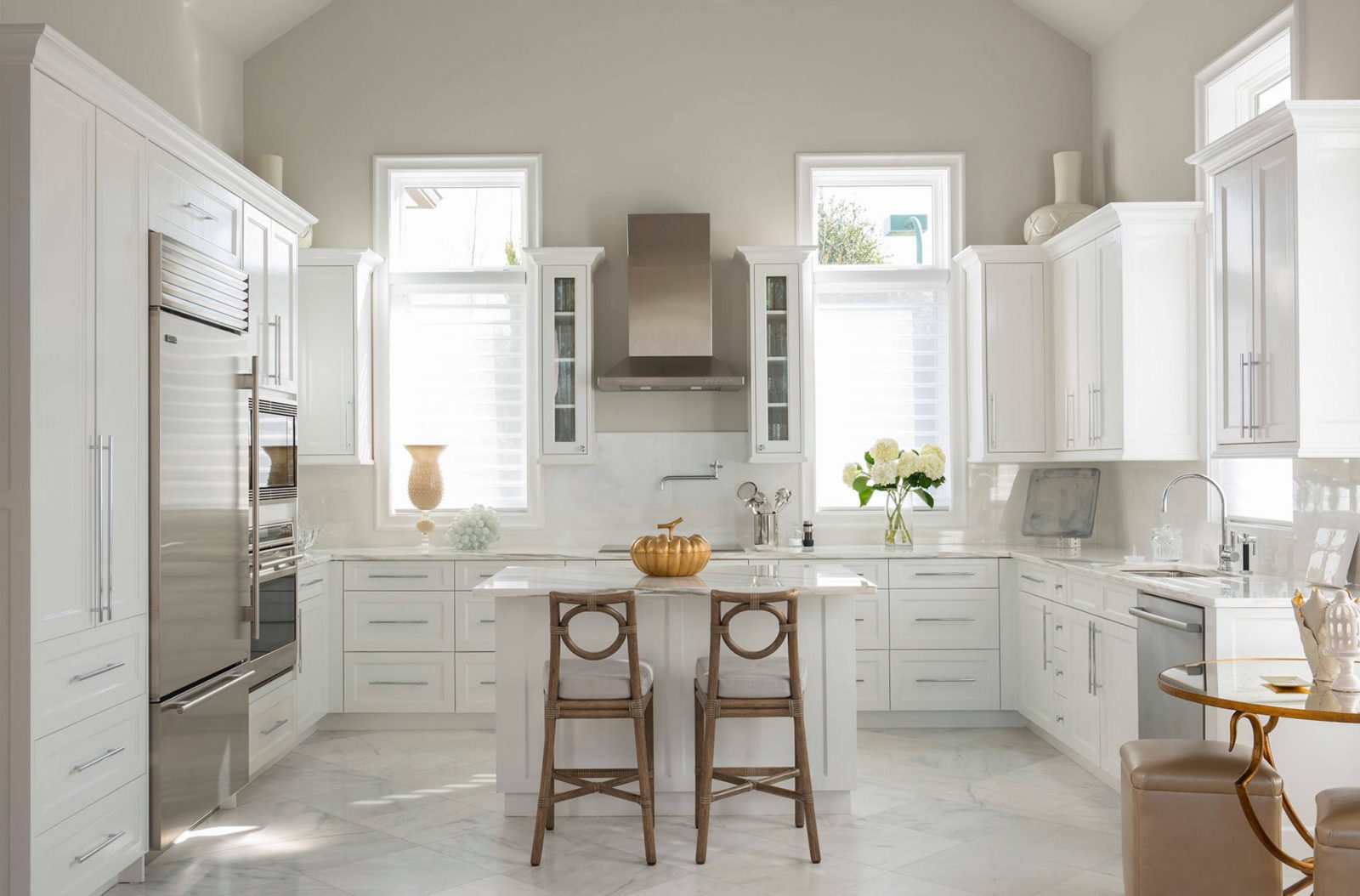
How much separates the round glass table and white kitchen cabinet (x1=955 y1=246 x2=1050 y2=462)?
2.70 meters

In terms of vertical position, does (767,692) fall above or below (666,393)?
below

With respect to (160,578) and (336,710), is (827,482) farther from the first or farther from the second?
(160,578)

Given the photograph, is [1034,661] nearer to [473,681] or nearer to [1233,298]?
[1233,298]

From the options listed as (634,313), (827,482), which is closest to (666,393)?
(634,313)

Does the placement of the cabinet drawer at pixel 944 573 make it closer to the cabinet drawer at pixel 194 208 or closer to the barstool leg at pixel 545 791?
the barstool leg at pixel 545 791

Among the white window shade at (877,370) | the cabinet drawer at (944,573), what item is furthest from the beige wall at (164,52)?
the cabinet drawer at (944,573)

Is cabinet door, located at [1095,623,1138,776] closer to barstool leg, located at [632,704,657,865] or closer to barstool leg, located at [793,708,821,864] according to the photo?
barstool leg, located at [793,708,821,864]

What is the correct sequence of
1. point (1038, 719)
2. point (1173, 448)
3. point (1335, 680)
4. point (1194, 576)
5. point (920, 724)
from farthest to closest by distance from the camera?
point (920, 724), point (1038, 719), point (1173, 448), point (1194, 576), point (1335, 680)

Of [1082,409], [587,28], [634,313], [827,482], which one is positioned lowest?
[827,482]

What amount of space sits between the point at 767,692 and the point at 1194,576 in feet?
6.13

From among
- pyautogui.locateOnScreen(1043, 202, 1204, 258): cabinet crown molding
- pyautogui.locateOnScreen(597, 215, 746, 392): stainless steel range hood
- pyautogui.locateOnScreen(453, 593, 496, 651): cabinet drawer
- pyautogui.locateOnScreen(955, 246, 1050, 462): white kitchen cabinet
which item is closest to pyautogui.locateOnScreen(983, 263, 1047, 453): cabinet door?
pyautogui.locateOnScreen(955, 246, 1050, 462): white kitchen cabinet

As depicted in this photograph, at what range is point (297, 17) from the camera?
229 inches

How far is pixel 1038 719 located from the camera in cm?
494

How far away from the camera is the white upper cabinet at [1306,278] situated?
3.29 metres
